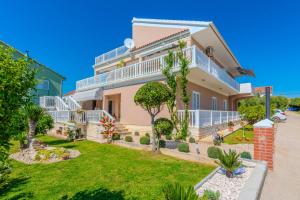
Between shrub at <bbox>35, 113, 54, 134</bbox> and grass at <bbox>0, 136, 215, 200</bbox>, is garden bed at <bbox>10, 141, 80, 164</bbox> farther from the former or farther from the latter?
shrub at <bbox>35, 113, 54, 134</bbox>

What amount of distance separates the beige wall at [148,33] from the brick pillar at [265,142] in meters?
14.5

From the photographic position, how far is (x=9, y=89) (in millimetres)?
2988

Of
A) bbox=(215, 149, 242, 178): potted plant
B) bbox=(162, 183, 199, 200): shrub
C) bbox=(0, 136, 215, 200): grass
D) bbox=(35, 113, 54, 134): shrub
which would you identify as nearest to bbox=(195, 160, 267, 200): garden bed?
bbox=(215, 149, 242, 178): potted plant

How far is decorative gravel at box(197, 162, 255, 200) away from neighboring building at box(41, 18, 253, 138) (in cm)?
767

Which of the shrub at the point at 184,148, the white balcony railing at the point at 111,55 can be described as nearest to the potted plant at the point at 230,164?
the shrub at the point at 184,148

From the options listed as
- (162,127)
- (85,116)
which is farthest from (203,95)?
(85,116)

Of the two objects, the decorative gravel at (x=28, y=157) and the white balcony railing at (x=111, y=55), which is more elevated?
the white balcony railing at (x=111, y=55)

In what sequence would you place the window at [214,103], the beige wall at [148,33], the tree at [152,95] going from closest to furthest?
the tree at [152,95], the beige wall at [148,33], the window at [214,103]

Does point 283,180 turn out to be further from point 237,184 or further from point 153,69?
A: point 153,69

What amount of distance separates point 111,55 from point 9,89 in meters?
26.1

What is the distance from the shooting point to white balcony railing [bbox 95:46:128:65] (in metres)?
25.7

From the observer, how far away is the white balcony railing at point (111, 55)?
25.7 m

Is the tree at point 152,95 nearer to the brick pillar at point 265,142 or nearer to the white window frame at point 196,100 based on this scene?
the brick pillar at point 265,142

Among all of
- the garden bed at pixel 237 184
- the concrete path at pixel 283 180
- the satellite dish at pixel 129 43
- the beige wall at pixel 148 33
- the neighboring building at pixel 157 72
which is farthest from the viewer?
the satellite dish at pixel 129 43
